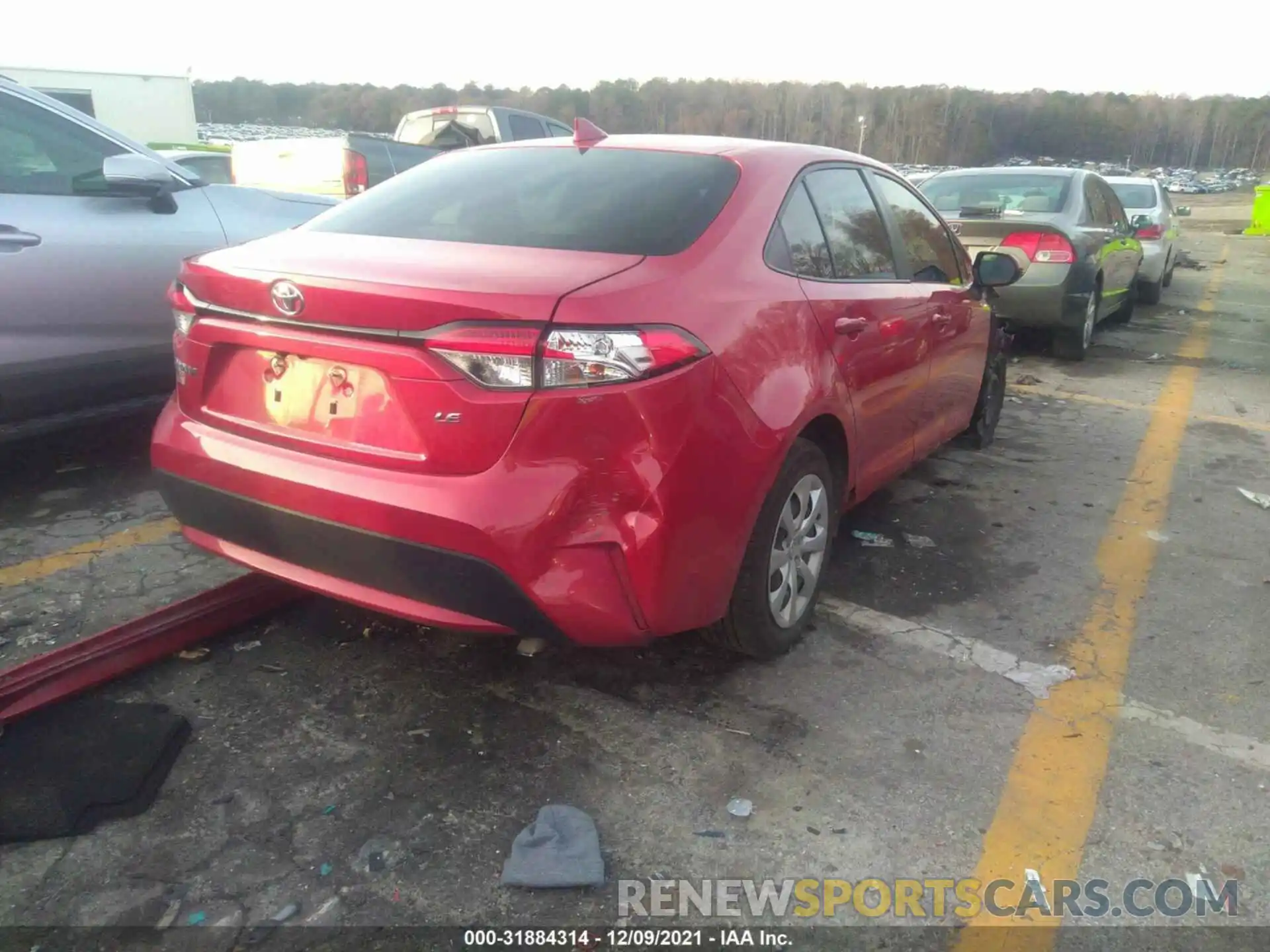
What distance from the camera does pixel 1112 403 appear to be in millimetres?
A: 6961

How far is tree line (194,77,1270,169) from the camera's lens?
139 ft

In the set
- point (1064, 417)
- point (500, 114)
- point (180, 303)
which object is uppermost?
point (500, 114)

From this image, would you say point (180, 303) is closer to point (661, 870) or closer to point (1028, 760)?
point (661, 870)

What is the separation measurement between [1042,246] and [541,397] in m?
6.78

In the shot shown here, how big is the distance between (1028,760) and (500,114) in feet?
36.0

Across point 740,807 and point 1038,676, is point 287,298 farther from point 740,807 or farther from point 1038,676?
point 1038,676

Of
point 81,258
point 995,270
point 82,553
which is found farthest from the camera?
point 995,270

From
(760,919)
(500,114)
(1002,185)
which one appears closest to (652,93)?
(500,114)

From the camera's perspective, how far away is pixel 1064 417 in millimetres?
6488

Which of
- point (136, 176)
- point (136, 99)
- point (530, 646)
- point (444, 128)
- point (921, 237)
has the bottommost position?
point (530, 646)

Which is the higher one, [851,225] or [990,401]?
[851,225]

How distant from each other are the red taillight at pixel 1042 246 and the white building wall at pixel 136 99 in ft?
62.9

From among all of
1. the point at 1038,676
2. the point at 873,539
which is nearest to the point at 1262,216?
the point at 873,539

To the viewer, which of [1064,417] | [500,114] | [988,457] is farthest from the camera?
[500,114]
